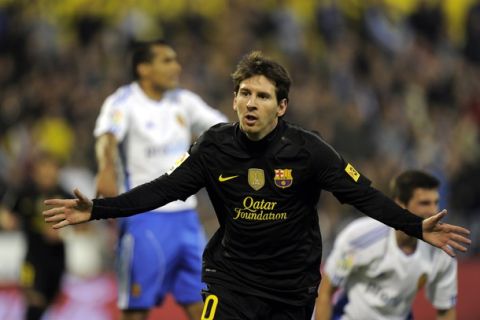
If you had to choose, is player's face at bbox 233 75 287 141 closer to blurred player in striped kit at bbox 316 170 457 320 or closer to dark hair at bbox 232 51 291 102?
dark hair at bbox 232 51 291 102

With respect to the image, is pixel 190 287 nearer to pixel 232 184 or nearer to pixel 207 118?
pixel 207 118

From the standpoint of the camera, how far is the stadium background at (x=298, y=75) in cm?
1406

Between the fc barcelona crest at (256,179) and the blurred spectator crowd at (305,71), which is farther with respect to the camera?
the blurred spectator crowd at (305,71)

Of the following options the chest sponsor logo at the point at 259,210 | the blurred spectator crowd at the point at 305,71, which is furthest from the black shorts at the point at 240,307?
the blurred spectator crowd at the point at 305,71

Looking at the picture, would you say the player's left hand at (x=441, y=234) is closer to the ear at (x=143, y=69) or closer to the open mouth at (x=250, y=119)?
the open mouth at (x=250, y=119)

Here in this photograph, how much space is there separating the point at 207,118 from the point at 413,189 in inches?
82.5

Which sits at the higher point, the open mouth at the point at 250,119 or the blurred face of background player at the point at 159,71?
the blurred face of background player at the point at 159,71

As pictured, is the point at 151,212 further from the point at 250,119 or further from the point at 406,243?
the point at 250,119

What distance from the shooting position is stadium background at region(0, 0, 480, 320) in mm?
14062

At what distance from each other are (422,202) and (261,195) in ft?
4.50

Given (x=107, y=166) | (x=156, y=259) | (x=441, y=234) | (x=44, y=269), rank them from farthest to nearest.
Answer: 1. (x=44, y=269)
2. (x=156, y=259)
3. (x=107, y=166)
4. (x=441, y=234)

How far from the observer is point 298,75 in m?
16.0

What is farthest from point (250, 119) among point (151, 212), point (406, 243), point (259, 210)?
point (151, 212)

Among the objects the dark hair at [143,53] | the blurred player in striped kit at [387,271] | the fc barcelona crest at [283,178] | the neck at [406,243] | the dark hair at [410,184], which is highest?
the dark hair at [143,53]
